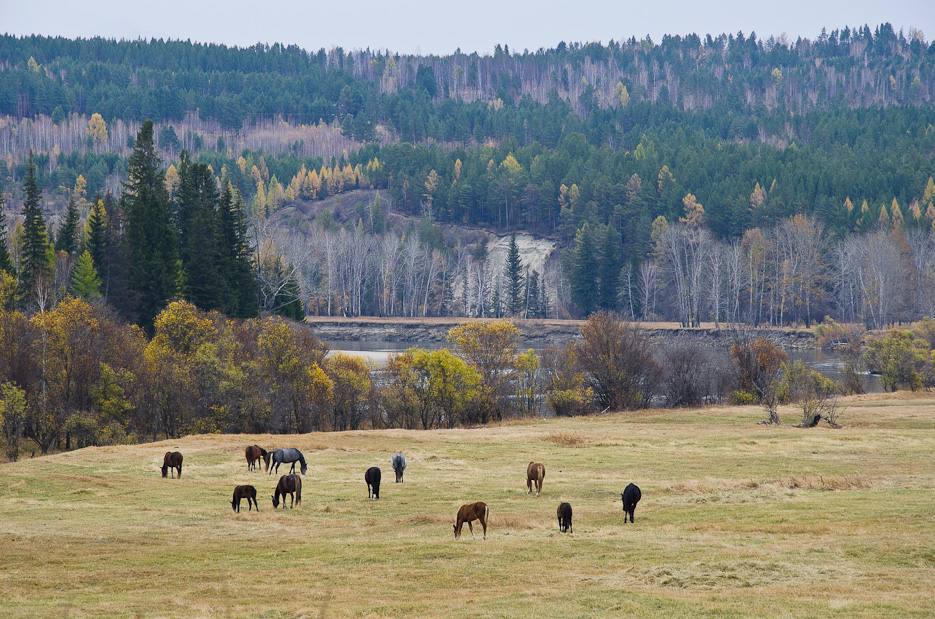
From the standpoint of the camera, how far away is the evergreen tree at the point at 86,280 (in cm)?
7519

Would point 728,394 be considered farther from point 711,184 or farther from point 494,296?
point 711,184

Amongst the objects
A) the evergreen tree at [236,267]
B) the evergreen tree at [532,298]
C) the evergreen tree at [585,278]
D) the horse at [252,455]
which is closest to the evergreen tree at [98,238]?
the evergreen tree at [236,267]

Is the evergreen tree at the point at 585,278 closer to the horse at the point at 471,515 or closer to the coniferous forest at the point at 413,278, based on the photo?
the coniferous forest at the point at 413,278

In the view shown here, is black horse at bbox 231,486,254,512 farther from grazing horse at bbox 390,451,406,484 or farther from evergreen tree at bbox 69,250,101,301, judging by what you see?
evergreen tree at bbox 69,250,101,301

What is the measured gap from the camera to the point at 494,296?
16850 centimetres

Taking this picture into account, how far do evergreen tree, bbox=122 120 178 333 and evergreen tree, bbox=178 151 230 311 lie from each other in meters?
2.34

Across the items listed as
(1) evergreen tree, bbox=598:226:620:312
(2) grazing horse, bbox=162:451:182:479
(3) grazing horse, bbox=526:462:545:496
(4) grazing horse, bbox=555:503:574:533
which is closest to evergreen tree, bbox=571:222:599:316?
A: (1) evergreen tree, bbox=598:226:620:312

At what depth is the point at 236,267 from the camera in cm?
8562

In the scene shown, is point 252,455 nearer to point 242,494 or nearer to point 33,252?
point 242,494

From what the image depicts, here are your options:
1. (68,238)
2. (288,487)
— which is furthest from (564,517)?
(68,238)

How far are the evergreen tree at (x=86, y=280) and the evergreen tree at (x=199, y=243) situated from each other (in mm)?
7929

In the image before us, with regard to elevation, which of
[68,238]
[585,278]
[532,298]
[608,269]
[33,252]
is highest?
[608,269]

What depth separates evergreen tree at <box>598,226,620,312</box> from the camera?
16550 centimetres

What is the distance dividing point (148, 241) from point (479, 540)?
2598 inches
